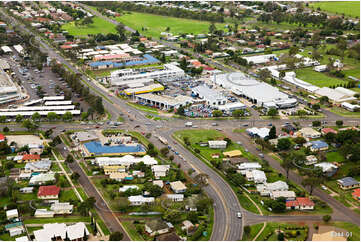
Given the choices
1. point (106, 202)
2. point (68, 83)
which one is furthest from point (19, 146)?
point (68, 83)

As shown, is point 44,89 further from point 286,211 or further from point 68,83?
point 286,211

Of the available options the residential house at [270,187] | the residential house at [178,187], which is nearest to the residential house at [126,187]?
the residential house at [178,187]

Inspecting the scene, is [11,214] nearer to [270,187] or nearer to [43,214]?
[43,214]

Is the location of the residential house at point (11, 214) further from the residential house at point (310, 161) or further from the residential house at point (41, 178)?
the residential house at point (310, 161)

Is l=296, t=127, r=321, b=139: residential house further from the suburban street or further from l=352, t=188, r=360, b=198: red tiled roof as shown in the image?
l=352, t=188, r=360, b=198: red tiled roof

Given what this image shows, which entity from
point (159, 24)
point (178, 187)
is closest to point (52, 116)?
point (178, 187)
